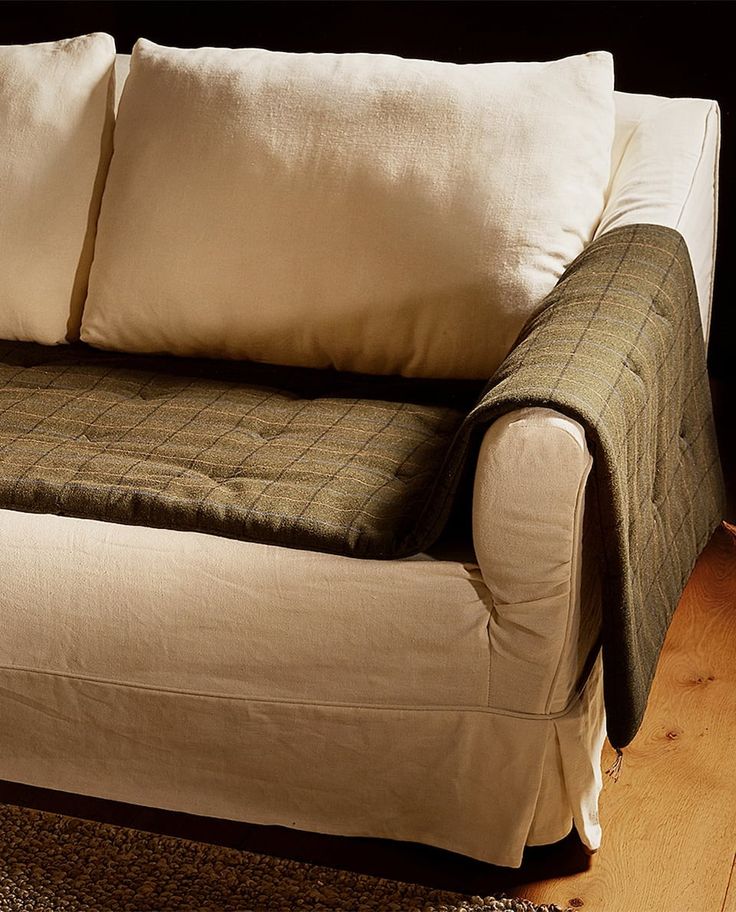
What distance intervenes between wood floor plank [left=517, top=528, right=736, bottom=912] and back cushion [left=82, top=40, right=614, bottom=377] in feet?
1.89

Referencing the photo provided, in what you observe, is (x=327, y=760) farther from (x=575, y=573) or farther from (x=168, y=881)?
(x=575, y=573)

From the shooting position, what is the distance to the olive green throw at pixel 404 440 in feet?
4.10

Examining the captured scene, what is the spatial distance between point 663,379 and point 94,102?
3.41ft

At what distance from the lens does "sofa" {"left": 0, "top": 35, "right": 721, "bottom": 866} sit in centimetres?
126

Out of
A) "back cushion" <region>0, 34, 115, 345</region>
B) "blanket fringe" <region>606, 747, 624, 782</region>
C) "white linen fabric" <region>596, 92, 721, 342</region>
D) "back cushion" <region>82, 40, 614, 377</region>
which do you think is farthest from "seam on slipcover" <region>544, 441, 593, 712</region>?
"back cushion" <region>0, 34, 115, 345</region>

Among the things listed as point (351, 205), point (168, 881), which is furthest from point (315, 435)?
point (168, 881)

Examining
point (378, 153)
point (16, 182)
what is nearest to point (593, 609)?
point (378, 153)

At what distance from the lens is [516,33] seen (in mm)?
2482

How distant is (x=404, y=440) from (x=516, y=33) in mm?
1346

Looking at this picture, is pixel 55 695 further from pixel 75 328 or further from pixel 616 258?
pixel 616 258

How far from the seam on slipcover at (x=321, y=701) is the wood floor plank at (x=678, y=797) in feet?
0.79

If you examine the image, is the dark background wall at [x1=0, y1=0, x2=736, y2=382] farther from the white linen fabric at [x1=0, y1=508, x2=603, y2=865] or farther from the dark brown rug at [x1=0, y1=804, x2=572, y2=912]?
the dark brown rug at [x1=0, y1=804, x2=572, y2=912]

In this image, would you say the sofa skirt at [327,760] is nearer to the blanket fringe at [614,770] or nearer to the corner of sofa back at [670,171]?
the blanket fringe at [614,770]

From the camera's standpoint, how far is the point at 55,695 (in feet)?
4.49
